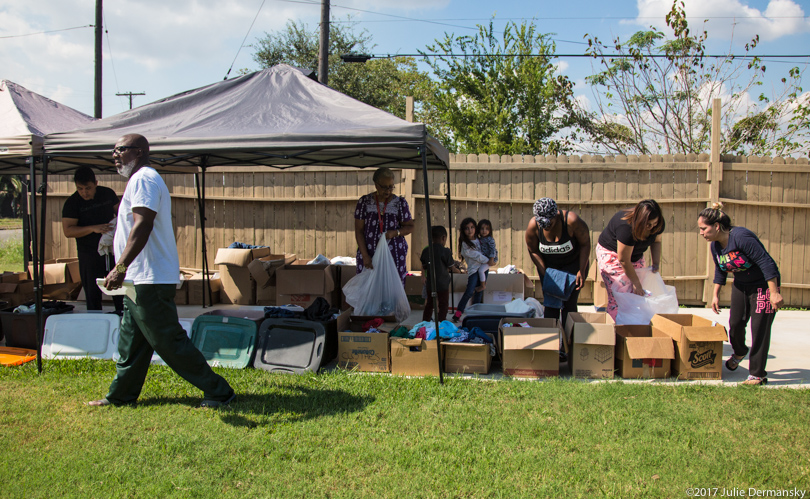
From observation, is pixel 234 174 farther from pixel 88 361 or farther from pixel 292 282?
pixel 88 361

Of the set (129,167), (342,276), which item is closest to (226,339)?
(129,167)

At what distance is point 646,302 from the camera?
5.00 metres

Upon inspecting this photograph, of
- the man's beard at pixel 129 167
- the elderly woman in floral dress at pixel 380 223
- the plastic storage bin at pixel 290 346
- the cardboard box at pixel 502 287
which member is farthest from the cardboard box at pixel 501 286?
the man's beard at pixel 129 167

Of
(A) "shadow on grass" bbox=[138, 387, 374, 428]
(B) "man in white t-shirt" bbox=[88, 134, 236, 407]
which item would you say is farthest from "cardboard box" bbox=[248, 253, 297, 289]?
(B) "man in white t-shirt" bbox=[88, 134, 236, 407]

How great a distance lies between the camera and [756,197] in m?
7.70

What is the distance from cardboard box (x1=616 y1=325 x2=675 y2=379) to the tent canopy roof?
2.28m

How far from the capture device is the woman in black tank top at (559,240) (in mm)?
4828

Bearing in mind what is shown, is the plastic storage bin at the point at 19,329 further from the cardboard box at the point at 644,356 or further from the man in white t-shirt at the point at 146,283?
the cardboard box at the point at 644,356

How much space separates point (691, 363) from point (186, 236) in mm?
7456

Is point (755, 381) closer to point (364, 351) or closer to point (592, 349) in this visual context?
point (592, 349)

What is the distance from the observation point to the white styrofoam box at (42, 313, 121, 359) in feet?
15.8

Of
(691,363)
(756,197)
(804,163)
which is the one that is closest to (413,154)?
(691,363)

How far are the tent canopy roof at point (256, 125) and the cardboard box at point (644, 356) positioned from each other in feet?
7.48

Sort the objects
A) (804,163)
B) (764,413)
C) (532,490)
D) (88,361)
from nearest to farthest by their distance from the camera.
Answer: (532,490) → (764,413) → (88,361) → (804,163)
